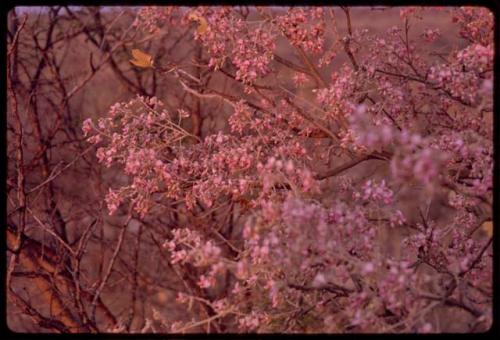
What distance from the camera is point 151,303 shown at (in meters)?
5.23

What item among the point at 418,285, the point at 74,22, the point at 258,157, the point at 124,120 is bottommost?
the point at 418,285

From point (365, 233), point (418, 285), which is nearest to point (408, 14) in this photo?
point (365, 233)

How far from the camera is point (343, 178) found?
2.69 metres

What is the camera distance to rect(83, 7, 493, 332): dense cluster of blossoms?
2.08 m

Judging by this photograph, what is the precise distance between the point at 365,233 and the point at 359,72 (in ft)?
2.34

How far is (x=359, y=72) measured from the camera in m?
2.64

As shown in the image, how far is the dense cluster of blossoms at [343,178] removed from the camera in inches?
81.7

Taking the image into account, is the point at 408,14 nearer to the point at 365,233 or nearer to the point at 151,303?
the point at 365,233

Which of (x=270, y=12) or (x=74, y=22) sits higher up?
(x=74, y=22)

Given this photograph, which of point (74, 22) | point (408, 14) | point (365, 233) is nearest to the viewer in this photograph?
point (365, 233)

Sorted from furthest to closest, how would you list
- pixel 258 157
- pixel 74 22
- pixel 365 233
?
pixel 74 22 < pixel 258 157 < pixel 365 233
